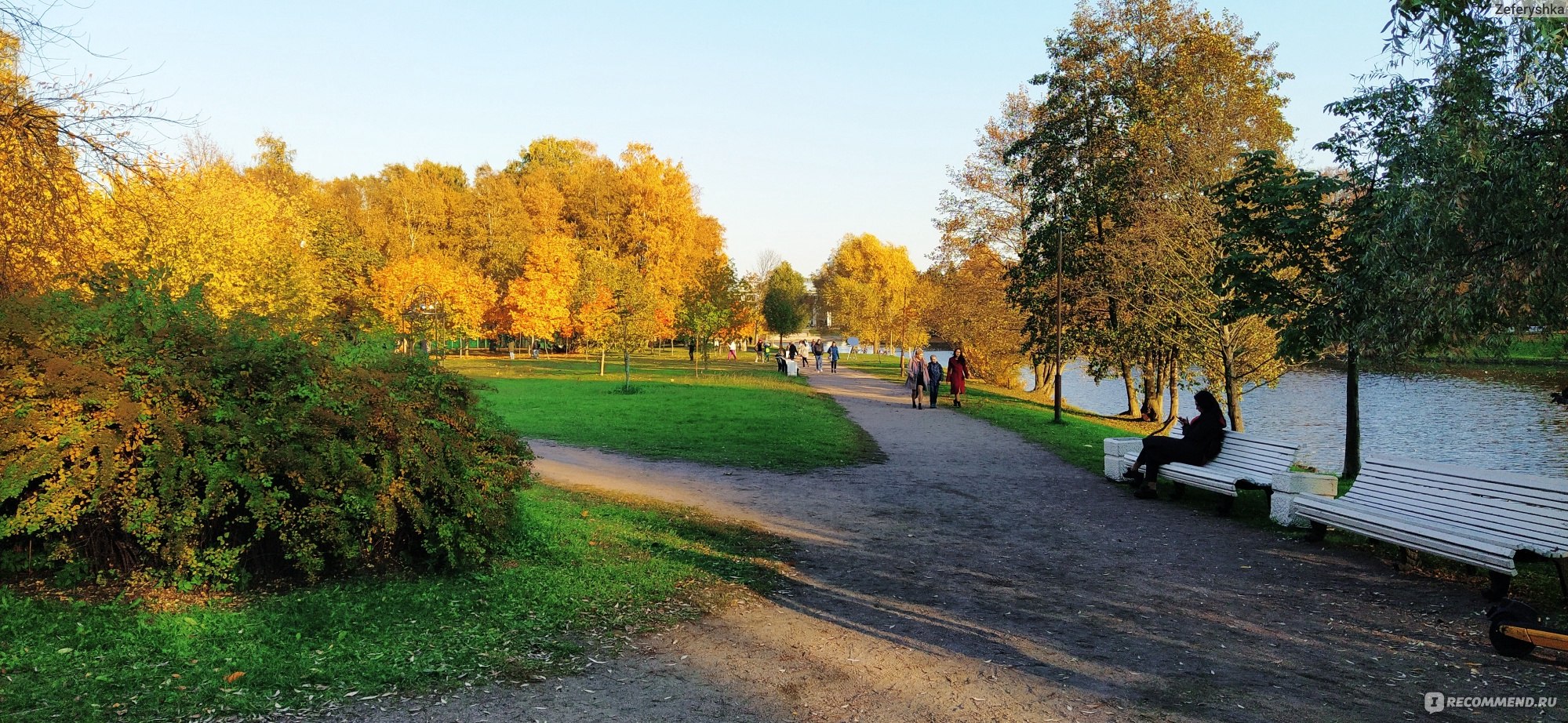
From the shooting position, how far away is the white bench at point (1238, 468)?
9.30 metres

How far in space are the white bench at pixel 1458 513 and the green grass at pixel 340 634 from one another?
4927mm

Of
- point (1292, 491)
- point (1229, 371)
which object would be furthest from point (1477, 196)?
point (1229, 371)

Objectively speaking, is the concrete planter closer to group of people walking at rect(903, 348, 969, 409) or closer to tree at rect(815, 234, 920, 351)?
group of people walking at rect(903, 348, 969, 409)

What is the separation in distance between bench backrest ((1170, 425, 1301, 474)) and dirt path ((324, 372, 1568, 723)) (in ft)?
2.54

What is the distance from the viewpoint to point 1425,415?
28312mm

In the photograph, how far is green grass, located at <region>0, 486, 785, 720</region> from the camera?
169 inches

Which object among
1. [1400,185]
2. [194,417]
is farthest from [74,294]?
[1400,185]

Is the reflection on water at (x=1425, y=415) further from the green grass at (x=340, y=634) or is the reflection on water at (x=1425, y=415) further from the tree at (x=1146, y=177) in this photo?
the green grass at (x=340, y=634)

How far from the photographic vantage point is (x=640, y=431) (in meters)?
17.9

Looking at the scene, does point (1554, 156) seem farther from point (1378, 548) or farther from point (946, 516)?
point (946, 516)

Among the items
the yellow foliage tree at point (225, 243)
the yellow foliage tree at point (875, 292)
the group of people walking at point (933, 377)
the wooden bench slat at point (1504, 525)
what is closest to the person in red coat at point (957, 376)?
the group of people walking at point (933, 377)

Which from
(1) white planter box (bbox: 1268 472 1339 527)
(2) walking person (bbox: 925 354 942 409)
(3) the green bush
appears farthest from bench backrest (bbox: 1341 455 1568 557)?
(2) walking person (bbox: 925 354 942 409)

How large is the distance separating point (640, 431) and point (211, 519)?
39.6ft

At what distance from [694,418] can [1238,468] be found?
Answer: 42.8ft
